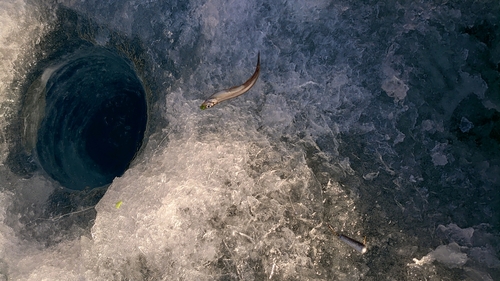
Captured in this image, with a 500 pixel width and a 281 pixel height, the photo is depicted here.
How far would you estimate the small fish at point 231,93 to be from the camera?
249 cm

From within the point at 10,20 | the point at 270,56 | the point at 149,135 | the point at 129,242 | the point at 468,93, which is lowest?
the point at 129,242

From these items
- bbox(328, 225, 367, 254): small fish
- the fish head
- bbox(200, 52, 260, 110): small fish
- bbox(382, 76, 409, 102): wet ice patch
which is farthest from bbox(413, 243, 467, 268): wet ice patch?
the fish head

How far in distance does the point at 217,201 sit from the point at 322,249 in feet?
2.94

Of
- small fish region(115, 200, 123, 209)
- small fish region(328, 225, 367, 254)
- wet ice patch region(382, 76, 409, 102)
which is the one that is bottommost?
small fish region(328, 225, 367, 254)

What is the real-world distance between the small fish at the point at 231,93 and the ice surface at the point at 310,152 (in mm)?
86

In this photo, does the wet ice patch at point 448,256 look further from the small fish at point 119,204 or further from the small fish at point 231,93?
the small fish at point 119,204

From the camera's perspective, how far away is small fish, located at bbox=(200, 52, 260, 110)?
2.49m

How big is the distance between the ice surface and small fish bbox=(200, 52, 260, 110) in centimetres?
9

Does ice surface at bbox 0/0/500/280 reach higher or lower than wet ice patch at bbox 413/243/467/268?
higher

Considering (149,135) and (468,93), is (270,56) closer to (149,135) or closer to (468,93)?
(149,135)

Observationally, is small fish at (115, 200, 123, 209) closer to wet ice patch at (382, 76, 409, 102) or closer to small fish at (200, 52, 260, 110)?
small fish at (200, 52, 260, 110)

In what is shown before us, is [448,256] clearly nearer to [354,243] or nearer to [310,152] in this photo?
[354,243]

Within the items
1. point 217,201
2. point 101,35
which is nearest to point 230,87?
point 217,201

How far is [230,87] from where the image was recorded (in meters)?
2.61
